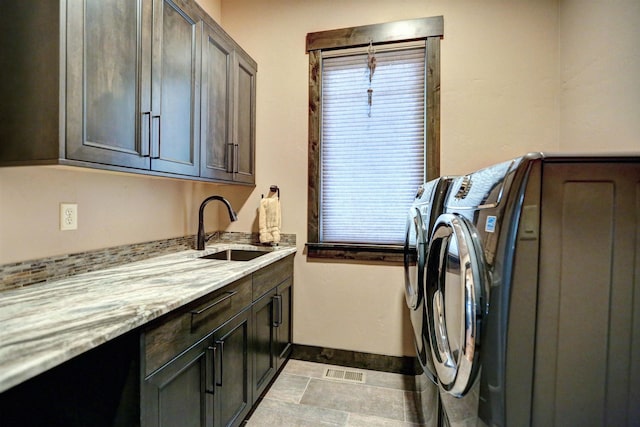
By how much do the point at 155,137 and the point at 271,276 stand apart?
1.02m

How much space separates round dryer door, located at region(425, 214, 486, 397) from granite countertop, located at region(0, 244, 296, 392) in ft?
2.90

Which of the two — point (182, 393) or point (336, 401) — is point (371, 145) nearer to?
point (336, 401)

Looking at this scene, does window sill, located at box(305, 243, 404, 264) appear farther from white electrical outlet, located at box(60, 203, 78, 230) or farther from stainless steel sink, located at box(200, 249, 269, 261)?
white electrical outlet, located at box(60, 203, 78, 230)

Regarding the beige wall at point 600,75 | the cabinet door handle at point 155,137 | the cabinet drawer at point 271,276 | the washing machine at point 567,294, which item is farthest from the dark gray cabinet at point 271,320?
the beige wall at point 600,75

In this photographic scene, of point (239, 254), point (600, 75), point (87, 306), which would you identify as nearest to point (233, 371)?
point (87, 306)

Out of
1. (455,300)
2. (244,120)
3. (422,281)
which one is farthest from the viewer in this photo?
(244,120)

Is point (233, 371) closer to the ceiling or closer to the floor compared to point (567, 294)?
closer to the floor

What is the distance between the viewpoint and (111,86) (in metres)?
1.21

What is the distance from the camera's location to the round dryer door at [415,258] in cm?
150

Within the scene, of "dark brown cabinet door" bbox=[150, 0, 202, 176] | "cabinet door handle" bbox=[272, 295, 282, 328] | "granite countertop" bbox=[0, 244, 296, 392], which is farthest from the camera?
"cabinet door handle" bbox=[272, 295, 282, 328]

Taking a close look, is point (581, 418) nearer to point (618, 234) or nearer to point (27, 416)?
point (618, 234)

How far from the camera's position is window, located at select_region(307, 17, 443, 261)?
7.25 ft

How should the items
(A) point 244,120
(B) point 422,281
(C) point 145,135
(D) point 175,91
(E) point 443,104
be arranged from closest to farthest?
(C) point 145,135, (B) point 422,281, (D) point 175,91, (E) point 443,104, (A) point 244,120

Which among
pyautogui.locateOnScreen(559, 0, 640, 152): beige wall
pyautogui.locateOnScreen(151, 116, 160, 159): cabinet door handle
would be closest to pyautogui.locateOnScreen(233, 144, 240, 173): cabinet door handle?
pyautogui.locateOnScreen(151, 116, 160, 159): cabinet door handle
